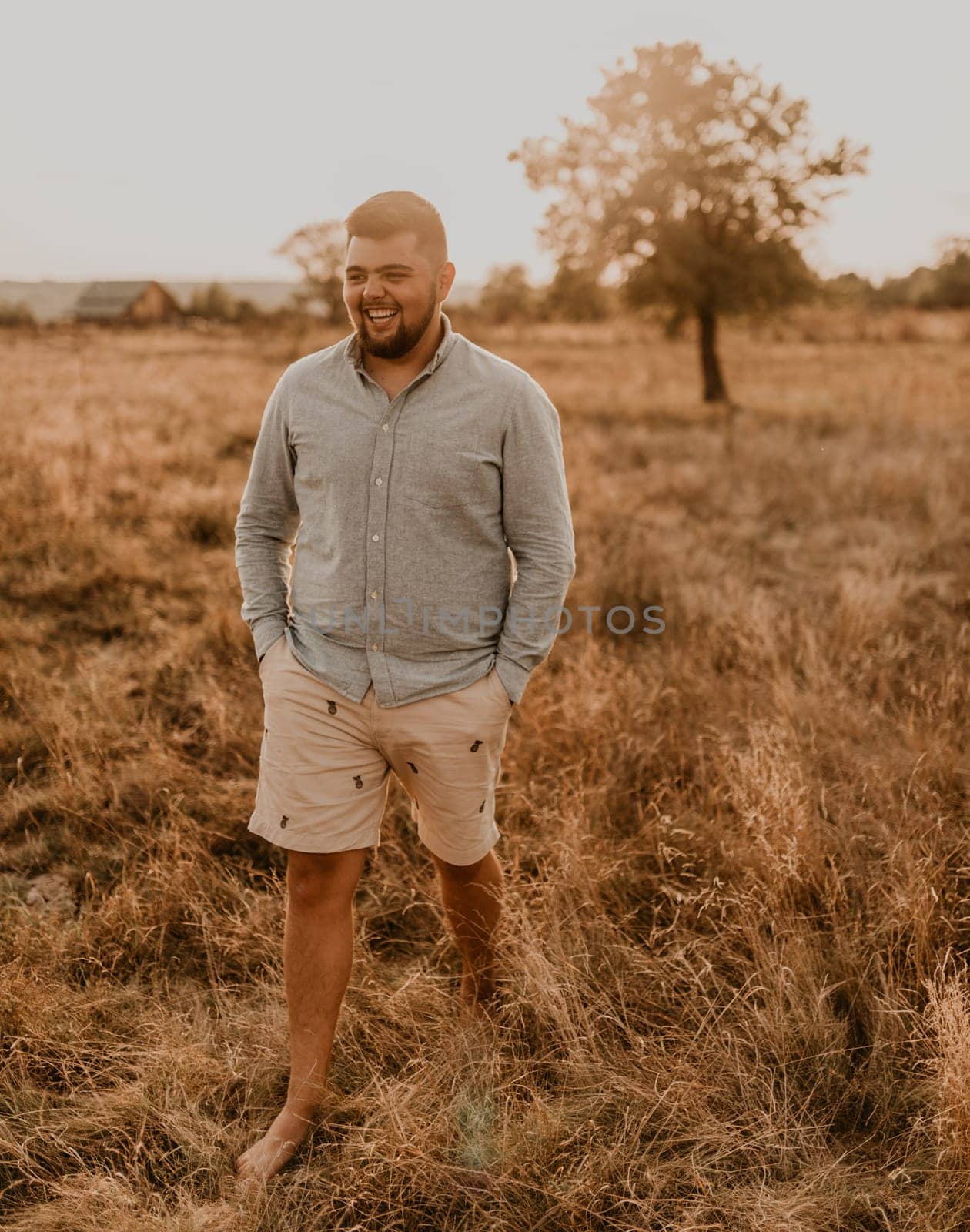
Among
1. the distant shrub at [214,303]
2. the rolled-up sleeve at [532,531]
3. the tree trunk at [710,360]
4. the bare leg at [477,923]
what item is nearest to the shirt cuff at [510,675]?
the rolled-up sleeve at [532,531]

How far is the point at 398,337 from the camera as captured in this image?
2188 millimetres

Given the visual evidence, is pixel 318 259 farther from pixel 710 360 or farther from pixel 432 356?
pixel 432 356

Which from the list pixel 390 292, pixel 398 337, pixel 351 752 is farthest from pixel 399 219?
pixel 351 752

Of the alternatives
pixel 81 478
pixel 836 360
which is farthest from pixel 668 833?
pixel 836 360

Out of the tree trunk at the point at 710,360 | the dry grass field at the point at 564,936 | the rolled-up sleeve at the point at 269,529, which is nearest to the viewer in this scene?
the dry grass field at the point at 564,936

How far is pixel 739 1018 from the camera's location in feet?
8.32

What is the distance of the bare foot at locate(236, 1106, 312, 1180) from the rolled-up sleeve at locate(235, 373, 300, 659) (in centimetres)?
116

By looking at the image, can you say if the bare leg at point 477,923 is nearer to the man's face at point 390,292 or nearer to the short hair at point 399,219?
the man's face at point 390,292

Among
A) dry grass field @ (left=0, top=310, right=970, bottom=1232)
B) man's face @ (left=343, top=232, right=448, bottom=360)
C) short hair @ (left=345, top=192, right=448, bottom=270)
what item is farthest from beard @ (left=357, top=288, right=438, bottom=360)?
dry grass field @ (left=0, top=310, right=970, bottom=1232)

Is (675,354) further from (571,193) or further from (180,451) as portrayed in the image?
(180,451)

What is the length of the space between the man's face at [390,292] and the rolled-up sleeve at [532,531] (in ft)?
1.00

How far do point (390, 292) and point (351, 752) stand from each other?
3.71 feet

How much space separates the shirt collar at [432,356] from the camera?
2.22 m

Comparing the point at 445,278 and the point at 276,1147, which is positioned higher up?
the point at 445,278
